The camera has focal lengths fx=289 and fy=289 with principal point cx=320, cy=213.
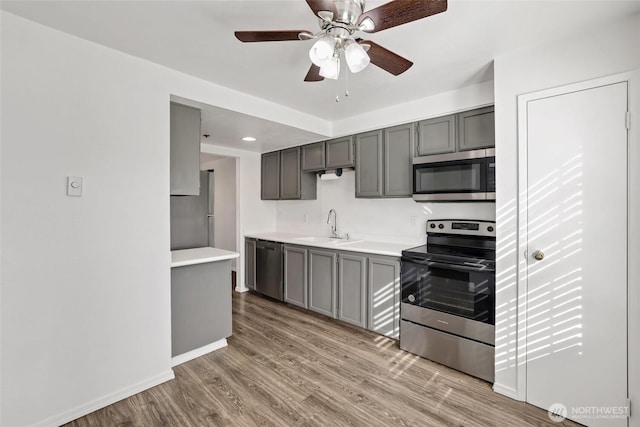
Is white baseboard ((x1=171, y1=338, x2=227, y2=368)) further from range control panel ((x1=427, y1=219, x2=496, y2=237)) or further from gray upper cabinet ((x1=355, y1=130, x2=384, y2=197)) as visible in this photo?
range control panel ((x1=427, y1=219, x2=496, y2=237))

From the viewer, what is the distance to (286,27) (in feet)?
5.78

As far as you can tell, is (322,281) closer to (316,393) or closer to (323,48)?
(316,393)

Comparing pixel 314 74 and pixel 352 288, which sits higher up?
pixel 314 74

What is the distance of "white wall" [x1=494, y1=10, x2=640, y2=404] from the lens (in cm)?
A: 185

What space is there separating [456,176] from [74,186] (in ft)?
9.49

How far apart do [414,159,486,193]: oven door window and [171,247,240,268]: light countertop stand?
1.98m

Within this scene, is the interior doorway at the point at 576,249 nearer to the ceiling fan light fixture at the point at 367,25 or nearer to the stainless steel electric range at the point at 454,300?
the stainless steel electric range at the point at 454,300

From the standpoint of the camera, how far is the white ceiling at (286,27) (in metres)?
1.57

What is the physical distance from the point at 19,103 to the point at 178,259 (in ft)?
4.62

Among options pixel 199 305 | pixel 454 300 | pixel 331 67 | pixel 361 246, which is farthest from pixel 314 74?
pixel 199 305

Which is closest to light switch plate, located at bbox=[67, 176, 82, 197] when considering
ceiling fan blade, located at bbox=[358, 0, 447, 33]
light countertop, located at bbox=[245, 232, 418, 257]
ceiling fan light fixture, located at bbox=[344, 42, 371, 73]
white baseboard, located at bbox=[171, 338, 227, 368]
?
white baseboard, located at bbox=[171, 338, 227, 368]

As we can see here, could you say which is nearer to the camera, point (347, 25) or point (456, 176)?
point (347, 25)

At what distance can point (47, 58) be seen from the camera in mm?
1744

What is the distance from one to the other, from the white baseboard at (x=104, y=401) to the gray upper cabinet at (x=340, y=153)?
8.82ft
